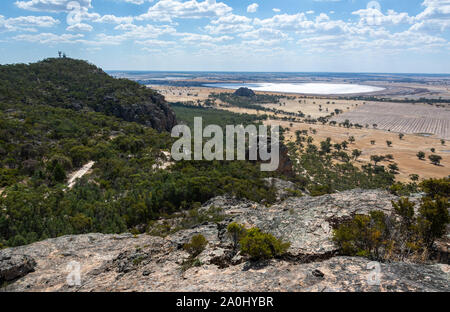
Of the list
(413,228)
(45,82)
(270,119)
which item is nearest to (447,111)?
(270,119)

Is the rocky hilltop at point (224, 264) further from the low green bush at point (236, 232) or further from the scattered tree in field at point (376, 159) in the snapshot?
the scattered tree in field at point (376, 159)

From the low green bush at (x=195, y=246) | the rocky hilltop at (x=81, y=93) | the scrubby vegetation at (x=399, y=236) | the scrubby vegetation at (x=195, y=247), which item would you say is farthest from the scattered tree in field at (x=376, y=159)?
the low green bush at (x=195, y=246)

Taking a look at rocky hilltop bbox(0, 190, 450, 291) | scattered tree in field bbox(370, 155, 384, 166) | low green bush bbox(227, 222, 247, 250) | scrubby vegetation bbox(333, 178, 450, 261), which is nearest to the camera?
rocky hilltop bbox(0, 190, 450, 291)

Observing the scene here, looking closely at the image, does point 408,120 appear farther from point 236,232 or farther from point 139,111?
point 236,232

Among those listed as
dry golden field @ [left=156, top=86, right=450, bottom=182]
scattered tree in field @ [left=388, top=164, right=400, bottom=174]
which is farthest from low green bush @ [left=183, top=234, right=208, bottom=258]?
scattered tree in field @ [left=388, top=164, right=400, bottom=174]

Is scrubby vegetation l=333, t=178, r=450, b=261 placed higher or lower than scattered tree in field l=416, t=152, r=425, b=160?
higher

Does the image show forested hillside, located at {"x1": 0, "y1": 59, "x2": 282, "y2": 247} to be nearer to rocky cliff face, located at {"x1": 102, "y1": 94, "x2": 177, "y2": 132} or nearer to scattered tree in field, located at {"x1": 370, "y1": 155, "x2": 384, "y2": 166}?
rocky cliff face, located at {"x1": 102, "y1": 94, "x2": 177, "y2": 132}

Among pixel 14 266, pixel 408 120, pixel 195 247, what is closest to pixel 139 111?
pixel 14 266

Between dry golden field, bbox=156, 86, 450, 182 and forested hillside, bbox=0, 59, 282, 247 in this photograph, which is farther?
dry golden field, bbox=156, 86, 450, 182

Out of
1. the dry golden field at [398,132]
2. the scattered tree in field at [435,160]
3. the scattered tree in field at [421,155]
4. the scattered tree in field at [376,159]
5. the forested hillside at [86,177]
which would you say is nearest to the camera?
the forested hillside at [86,177]
